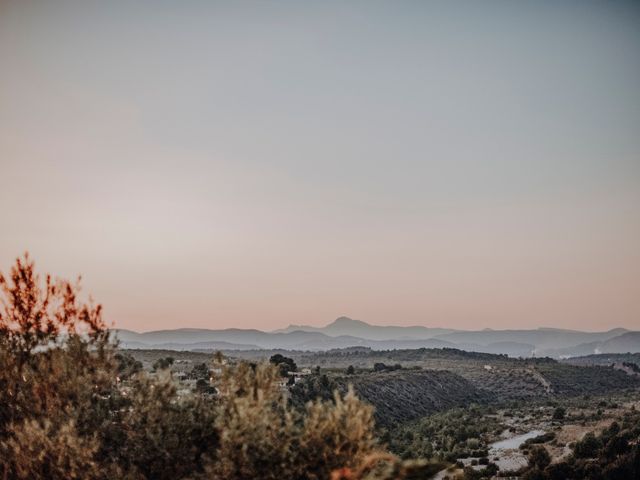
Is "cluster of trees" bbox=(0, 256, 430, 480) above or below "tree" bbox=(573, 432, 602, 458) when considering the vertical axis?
above

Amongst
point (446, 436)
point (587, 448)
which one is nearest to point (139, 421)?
point (587, 448)

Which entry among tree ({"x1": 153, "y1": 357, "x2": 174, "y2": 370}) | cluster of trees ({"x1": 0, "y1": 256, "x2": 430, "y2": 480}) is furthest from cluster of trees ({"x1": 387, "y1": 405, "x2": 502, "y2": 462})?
cluster of trees ({"x1": 0, "y1": 256, "x2": 430, "y2": 480})

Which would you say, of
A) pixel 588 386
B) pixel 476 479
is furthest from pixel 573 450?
pixel 588 386

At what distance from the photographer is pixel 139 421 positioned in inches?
562

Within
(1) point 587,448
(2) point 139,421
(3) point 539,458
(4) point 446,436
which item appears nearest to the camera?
(2) point 139,421

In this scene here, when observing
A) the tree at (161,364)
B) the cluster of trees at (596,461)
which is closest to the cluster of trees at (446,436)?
the cluster of trees at (596,461)

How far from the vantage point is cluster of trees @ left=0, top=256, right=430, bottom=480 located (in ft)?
38.5

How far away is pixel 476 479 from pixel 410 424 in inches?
976

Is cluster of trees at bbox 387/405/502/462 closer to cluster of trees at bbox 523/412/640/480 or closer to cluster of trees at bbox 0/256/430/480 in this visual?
cluster of trees at bbox 523/412/640/480

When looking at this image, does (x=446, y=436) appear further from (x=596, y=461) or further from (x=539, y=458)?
(x=596, y=461)

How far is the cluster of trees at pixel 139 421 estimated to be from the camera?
38.5 ft

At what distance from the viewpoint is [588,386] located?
9575 centimetres

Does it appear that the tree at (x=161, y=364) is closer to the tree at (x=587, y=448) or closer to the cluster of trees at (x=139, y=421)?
the cluster of trees at (x=139, y=421)

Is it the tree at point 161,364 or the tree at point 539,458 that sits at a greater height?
the tree at point 161,364
